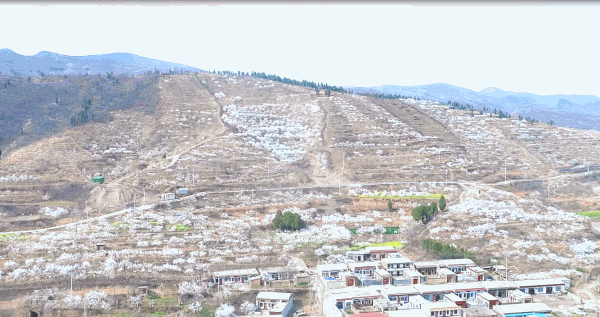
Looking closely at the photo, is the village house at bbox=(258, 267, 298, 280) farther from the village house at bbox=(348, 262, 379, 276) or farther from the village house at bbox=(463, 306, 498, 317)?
the village house at bbox=(463, 306, 498, 317)

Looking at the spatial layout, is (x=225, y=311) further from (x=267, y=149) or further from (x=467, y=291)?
(x=267, y=149)

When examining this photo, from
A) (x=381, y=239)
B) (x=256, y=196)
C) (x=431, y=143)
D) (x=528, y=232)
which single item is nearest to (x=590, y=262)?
(x=528, y=232)

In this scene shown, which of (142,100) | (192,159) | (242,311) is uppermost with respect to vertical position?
(142,100)

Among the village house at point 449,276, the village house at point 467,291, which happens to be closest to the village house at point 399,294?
the village house at point 467,291

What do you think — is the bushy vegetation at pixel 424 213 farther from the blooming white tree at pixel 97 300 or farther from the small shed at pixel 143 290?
the blooming white tree at pixel 97 300

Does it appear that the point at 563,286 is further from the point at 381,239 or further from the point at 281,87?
the point at 281,87
